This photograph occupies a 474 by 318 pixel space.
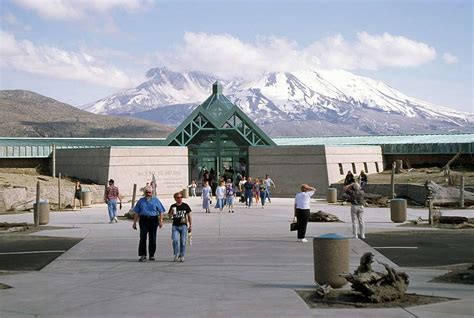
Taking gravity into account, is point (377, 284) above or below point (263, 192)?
below

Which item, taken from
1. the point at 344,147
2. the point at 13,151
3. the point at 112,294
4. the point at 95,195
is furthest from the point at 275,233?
the point at 13,151

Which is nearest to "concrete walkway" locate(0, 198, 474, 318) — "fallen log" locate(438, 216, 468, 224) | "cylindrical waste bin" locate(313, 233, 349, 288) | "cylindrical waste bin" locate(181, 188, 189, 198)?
"cylindrical waste bin" locate(313, 233, 349, 288)

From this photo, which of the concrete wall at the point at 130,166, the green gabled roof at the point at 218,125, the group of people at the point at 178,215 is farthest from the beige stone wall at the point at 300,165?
the group of people at the point at 178,215

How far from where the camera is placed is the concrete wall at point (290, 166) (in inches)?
1741

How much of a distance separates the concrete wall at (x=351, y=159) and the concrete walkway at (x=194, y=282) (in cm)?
2250

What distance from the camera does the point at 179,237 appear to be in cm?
1544

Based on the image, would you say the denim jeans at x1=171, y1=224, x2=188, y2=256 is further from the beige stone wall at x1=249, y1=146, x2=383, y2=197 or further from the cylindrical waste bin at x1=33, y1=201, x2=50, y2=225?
the beige stone wall at x1=249, y1=146, x2=383, y2=197

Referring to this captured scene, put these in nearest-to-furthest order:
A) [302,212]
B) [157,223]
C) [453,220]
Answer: [157,223] → [302,212] → [453,220]

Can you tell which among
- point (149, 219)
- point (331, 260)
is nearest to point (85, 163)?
point (149, 219)

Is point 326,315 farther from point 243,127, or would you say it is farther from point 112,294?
point 243,127

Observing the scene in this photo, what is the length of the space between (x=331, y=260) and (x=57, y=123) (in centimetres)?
12289

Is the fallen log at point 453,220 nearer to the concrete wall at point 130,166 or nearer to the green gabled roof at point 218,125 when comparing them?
the concrete wall at point 130,166

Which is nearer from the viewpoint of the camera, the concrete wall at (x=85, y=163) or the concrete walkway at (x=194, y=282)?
the concrete walkway at (x=194, y=282)

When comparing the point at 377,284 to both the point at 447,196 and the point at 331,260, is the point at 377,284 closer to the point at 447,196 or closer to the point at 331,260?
the point at 331,260
